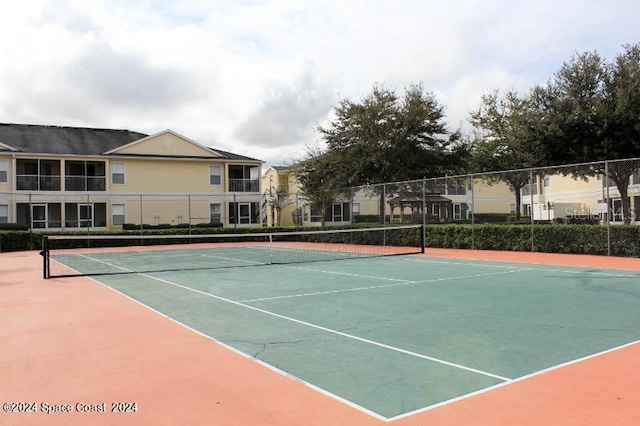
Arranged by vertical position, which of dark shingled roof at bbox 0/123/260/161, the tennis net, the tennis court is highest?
dark shingled roof at bbox 0/123/260/161

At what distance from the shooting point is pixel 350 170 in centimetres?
3469

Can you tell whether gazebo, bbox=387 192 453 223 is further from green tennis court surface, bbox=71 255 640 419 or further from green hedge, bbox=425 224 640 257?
green tennis court surface, bbox=71 255 640 419

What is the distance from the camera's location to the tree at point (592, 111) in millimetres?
22938

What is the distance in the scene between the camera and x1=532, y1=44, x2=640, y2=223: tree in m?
22.9

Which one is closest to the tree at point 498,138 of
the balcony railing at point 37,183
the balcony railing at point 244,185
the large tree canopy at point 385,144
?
the large tree canopy at point 385,144

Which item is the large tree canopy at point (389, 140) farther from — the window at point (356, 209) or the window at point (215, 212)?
the window at point (215, 212)

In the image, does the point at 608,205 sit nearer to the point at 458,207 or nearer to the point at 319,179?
the point at 458,207

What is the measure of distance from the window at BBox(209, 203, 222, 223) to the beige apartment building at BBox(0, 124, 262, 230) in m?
0.08

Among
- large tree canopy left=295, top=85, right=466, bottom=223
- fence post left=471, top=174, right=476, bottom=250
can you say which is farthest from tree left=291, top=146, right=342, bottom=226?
fence post left=471, top=174, right=476, bottom=250

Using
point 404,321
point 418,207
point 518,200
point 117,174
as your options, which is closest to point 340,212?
point 418,207

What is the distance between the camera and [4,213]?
3531 centimetres

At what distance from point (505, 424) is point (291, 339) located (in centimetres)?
339

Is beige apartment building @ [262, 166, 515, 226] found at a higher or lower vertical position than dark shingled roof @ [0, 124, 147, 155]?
lower

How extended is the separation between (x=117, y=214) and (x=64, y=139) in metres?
7.02
